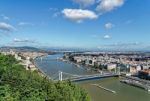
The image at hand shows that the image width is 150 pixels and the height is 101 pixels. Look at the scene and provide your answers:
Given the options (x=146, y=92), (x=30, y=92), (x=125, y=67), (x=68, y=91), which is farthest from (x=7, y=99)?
(x=125, y=67)

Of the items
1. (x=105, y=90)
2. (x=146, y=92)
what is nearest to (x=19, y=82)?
(x=105, y=90)

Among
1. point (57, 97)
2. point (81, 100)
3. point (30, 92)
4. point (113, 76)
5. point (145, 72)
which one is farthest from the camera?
point (113, 76)

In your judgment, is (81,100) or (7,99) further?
(81,100)

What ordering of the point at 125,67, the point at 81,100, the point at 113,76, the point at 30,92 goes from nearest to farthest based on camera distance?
the point at 30,92
the point at 81,100
the point at 113,76
the point at 125,67

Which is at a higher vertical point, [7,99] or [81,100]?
[7,99]

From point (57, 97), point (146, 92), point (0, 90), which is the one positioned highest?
point (0, 90)


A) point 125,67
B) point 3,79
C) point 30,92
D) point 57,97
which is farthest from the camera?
point 125,67

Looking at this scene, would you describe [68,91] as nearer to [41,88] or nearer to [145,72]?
[41,88]

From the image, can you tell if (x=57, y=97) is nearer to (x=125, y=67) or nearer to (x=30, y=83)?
(x=30, y=83)

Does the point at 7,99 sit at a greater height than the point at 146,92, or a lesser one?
greater
